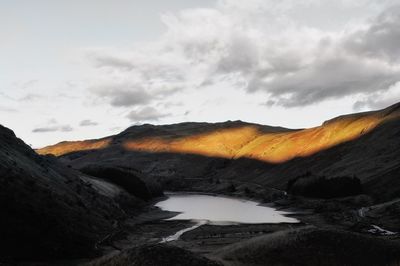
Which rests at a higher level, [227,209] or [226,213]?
[227,209]

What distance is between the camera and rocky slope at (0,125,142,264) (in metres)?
37.8

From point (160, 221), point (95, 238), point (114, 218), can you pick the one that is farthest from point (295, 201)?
point (95, 238)

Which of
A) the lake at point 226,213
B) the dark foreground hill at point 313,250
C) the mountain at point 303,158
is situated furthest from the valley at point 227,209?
the lake at point 226,213

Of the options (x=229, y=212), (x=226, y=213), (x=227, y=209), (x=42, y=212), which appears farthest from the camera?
(x=227, y=209)

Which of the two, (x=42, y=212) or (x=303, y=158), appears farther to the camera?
(x=303, y=158)

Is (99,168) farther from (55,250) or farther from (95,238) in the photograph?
(55,250)

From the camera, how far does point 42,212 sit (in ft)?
137

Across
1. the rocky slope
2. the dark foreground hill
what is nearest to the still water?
the rocky slope

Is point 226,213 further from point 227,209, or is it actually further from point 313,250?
point 313,250

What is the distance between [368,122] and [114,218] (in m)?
83.7

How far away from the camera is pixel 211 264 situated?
94.7 feet

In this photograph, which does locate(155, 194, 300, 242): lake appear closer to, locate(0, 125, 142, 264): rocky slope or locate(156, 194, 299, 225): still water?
locate(156, 194, 299, 225): still water

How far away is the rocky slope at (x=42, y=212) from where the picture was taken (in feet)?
124

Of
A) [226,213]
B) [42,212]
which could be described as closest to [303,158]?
[226,213]
